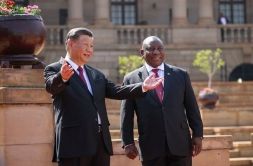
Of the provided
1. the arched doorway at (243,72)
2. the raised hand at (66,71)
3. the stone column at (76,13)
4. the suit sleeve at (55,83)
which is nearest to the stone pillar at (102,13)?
the stone column at (76,13)

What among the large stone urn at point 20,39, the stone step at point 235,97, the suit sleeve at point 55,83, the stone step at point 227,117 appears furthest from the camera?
the stone step at point 235,97

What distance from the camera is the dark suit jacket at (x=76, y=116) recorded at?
6.46 meters

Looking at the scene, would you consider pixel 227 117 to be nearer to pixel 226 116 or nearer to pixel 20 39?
pixel 226 116

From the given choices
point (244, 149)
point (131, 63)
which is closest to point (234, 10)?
point (131, 63)

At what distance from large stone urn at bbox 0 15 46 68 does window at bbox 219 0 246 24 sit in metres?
31.5

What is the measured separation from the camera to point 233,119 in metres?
20.1

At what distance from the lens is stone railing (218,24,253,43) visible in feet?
122

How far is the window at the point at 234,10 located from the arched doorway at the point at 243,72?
359 centimetres

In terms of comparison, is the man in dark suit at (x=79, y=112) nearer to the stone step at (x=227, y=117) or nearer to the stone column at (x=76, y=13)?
the stone step at (x=227, y=117)

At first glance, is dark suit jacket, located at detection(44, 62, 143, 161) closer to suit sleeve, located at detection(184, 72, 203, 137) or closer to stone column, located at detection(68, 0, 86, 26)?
suit sleeve, located at detection(184, 72, 203, 137)

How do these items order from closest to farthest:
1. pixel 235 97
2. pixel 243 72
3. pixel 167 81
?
pixel 167 81, pixel 235 97, pixel 243 72

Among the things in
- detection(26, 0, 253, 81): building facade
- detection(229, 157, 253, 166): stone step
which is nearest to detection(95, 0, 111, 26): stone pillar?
detection(26, 0, 253, 81): building facade

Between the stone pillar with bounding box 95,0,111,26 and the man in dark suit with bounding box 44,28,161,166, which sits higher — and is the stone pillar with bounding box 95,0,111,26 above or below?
above

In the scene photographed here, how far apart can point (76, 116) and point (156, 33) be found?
3036 centimetres
